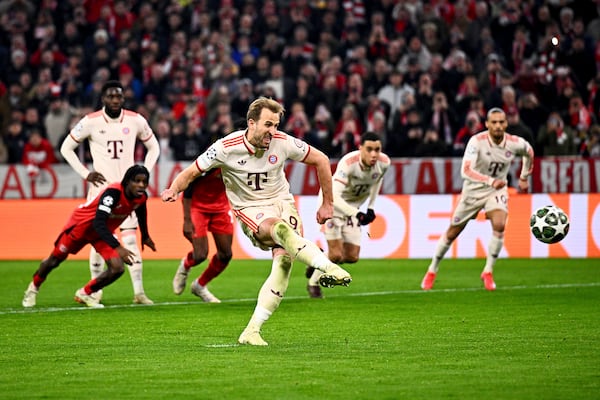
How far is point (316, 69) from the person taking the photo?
25812mm

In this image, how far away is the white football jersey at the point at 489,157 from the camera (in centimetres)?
1648

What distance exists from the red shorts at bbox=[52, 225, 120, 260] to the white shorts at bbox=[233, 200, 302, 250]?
145 inches

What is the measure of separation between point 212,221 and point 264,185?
4440 millimetres

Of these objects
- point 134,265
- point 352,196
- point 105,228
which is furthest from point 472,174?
point 105,228

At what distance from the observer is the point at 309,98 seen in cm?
2456

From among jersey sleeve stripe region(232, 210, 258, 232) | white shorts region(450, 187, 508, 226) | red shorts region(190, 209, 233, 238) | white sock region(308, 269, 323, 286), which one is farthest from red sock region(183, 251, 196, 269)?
jersey sleeve stripe region(232, 210, 258, 232)

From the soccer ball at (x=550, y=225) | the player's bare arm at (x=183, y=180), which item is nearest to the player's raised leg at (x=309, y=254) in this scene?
the player's bare arm at (x=183, y=180)

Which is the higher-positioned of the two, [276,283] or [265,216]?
[265,216]

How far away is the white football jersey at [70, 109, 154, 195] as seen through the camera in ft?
48.1

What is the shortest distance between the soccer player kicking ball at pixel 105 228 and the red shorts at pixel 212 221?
96cm

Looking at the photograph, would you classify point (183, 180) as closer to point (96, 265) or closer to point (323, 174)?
point (323, 174)

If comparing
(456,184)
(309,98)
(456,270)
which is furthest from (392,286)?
(309,98)

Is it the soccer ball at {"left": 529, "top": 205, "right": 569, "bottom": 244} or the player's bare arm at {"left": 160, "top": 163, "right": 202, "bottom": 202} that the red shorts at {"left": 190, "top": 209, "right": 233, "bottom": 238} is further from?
the player's bare arm at {"left": 160, "top": 163, "right": 202, "bottom": 202}

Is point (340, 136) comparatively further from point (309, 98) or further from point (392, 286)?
point (392, 286)
